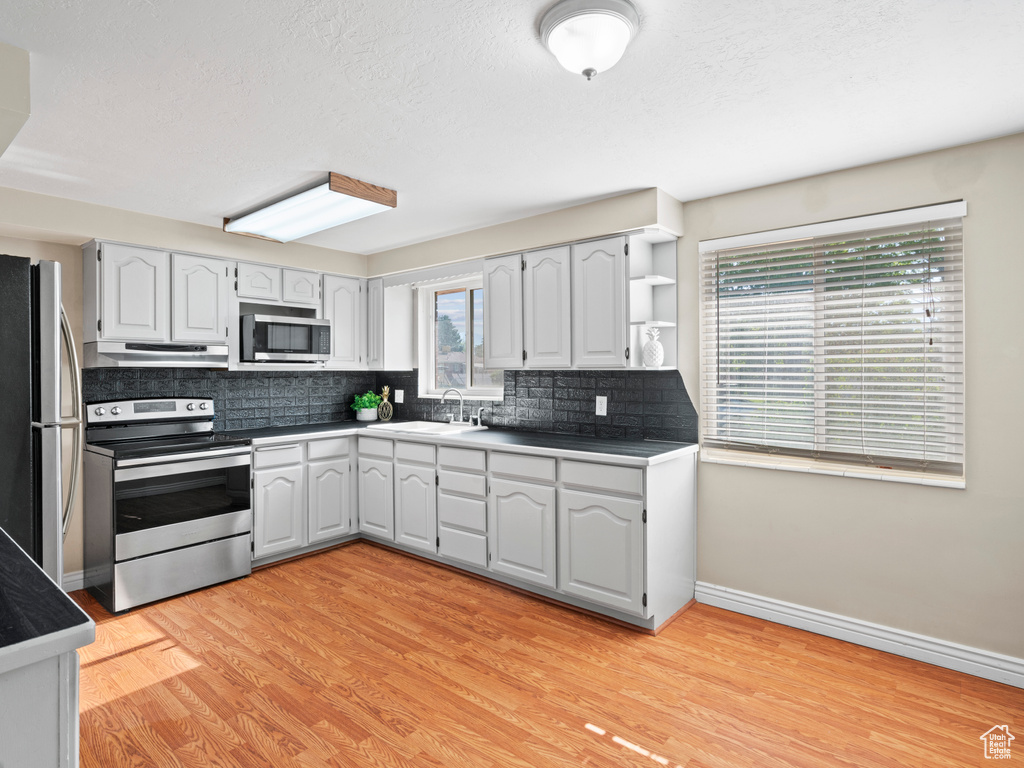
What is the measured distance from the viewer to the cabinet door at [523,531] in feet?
10.4

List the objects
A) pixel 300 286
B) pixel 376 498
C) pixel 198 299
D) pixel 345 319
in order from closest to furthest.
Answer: pixel 198 299, pixel 376 498, pixel 300 286, pixel 345 319

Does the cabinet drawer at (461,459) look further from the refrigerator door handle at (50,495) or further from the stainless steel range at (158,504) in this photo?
the refrigerator door handle at (50,495)

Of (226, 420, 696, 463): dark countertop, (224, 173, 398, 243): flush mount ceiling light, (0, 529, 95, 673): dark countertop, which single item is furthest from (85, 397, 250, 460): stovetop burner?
(0, 529, 95, 673): dark countertop

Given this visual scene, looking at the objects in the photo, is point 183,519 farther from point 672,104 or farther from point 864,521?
point 864,521

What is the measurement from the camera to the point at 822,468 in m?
2.90

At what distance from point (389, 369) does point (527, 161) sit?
2.48 meters

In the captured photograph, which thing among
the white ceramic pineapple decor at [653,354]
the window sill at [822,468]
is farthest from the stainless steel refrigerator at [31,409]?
the window sill at [822,468]

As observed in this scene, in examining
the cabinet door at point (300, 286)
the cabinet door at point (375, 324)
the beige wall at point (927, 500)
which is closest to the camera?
the beige wall at point (927, 500)

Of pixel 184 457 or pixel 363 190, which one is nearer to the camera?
pixel 363 190

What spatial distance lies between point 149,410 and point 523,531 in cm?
250

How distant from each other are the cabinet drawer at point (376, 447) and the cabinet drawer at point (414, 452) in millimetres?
67

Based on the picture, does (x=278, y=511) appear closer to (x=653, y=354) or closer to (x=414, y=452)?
(x=414, y=452)

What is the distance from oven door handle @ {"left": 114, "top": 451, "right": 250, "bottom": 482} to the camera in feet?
10.3

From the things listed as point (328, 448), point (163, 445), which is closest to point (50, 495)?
point (163, 445)
